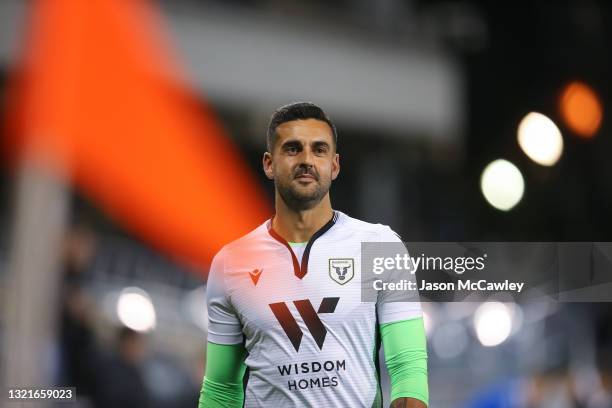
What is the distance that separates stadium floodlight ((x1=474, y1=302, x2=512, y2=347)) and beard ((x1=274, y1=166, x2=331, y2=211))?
2.15 ft

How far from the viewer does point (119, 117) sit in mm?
3914

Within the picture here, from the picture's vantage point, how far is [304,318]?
210 centimetres

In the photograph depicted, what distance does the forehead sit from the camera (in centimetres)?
208

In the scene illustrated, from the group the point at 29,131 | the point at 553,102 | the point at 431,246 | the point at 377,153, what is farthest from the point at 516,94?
the point at 29,131

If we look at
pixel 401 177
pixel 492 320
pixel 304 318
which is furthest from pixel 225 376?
pixel 401 177

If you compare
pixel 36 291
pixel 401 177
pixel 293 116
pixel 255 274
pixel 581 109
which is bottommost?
pixel 255 274

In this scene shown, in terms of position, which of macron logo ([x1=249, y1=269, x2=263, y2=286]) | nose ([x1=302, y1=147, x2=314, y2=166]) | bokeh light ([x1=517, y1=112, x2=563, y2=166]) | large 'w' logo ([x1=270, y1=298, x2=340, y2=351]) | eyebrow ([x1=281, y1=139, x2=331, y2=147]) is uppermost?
bokeh light ([x1=517, y1=112, x2=563, y2=166])

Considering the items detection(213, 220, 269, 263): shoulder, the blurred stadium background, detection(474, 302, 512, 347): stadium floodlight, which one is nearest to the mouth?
detection(213, 220, 269, 263): shoulder

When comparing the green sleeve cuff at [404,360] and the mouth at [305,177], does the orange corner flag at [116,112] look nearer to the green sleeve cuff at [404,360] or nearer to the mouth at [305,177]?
the mouth at [305,177]

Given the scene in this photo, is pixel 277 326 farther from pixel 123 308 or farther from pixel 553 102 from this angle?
pixel 553 102

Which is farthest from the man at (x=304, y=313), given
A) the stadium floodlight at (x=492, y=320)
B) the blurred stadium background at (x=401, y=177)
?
the stadium floodlight at (x=492, y=320)

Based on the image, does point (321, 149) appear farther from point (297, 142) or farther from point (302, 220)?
point (302, 220)

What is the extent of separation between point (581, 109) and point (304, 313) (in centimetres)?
195

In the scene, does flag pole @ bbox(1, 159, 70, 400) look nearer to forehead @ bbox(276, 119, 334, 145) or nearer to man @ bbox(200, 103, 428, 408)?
man @ bbox(200, 103, 428, 408)
